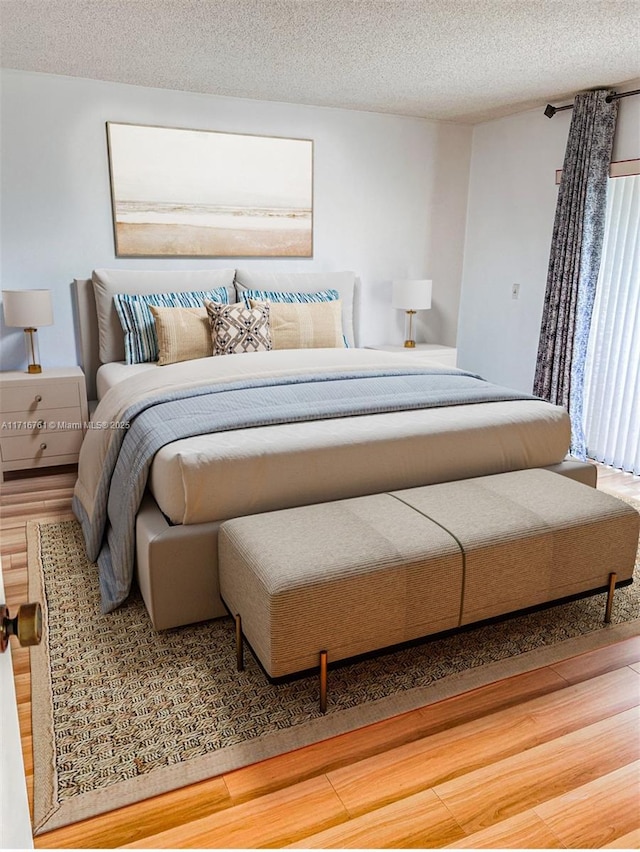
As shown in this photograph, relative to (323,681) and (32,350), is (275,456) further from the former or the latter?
(32,350)

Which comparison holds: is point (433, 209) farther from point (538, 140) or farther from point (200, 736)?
point (200, 736)

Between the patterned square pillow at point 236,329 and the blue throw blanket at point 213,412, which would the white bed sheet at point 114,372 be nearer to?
the patterned square pillow at point 236,329

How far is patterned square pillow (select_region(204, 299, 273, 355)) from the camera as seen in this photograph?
362 centimetres

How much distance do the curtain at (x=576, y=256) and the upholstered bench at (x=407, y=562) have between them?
1.96m

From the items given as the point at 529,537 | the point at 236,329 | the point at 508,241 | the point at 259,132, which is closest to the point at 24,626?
the point at 529,537

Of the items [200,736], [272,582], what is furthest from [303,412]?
[200,736]

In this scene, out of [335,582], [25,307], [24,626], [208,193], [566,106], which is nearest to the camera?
[24,626]

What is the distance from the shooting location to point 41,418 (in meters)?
3.59

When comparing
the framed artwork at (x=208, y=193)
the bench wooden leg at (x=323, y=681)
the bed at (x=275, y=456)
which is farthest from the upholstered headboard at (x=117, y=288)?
the bench wooden leg at (x=323, y=681)

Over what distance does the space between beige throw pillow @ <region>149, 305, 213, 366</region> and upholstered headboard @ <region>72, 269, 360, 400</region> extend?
1.01 ft

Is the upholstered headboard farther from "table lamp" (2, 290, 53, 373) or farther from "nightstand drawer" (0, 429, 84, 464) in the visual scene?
"nightstand drawer" (0, 429, 84, 464)

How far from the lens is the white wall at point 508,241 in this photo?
170 inches

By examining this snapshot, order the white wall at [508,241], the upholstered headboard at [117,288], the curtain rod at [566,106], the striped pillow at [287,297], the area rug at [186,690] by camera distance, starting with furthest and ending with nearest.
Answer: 1. the white wall at [508,241]
2. the striped pillow at [287,297]
3. the upholstered headboard at [117,288]
4. the curtain rod at [566,106]
5. the area rug at [186,690]

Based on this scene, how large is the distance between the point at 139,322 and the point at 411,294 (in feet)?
6.41
